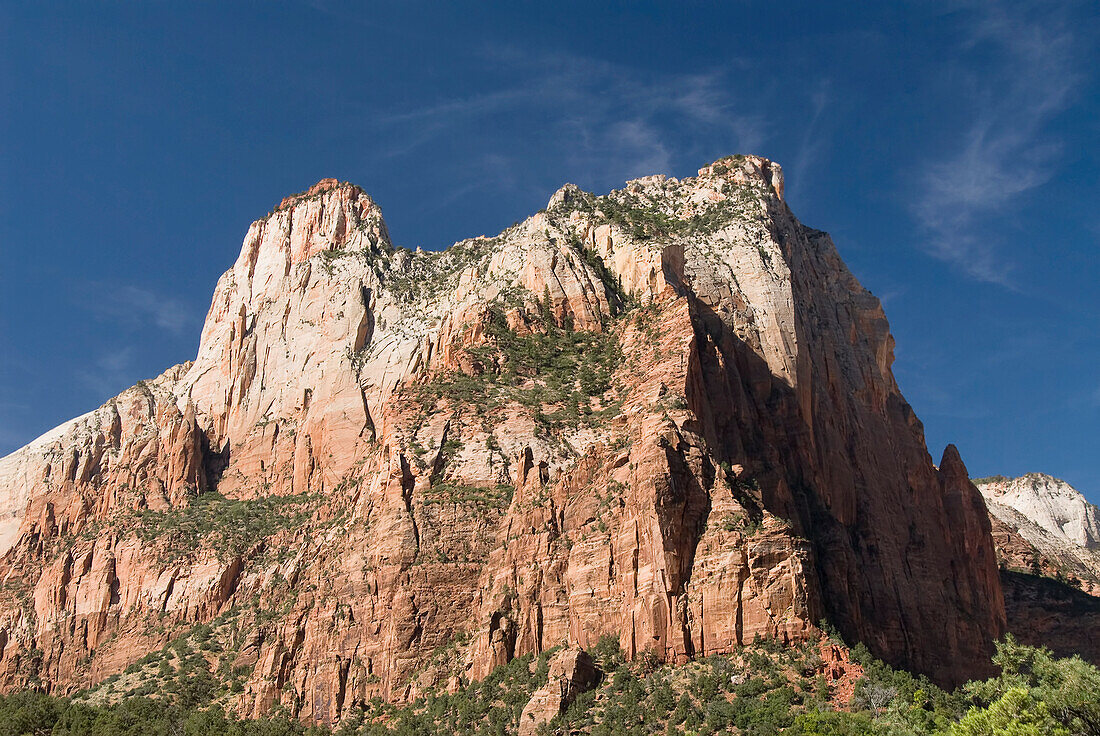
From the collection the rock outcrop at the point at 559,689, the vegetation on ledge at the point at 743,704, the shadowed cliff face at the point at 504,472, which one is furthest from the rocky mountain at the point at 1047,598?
the rock outcrop at the point at 559,689

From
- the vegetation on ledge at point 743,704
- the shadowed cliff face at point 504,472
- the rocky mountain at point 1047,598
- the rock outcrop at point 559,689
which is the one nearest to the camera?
the vegetation on ledge at point 743,704

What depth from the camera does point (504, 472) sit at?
90.8 meters

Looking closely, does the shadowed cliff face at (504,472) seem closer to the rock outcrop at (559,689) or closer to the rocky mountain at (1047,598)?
the rock outcrop at (559,689)

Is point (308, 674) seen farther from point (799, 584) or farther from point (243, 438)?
point (243, 438)

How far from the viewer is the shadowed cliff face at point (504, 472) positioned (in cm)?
7744

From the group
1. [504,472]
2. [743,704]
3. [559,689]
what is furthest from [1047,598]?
[559,689]

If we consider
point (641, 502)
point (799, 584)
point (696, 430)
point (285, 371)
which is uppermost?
point (285, 371)

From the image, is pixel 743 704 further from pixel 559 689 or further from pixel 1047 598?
pixel 1047 598

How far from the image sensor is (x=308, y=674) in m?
83.6

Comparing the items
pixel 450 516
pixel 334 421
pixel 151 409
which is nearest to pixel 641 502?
pixel 450 516

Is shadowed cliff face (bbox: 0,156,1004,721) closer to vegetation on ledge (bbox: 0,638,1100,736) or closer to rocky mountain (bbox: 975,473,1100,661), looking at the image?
vegetation on ledge (bbox: 0,638,1100,736)

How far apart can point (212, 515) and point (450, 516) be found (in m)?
40.0

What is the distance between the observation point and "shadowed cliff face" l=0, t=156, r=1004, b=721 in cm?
7744

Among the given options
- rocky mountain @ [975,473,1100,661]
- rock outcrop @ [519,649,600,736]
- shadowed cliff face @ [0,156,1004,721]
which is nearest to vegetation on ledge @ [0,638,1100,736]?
rock outcrop @ [519,649,600,736]
